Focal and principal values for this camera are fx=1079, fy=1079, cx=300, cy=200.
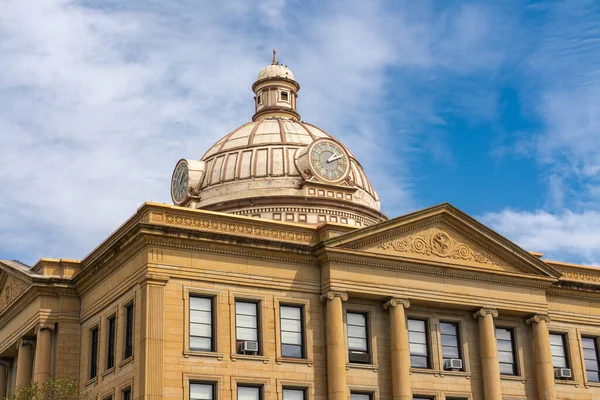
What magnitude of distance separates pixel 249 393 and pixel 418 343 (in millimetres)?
8266

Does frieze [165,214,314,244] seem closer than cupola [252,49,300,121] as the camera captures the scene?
Yes

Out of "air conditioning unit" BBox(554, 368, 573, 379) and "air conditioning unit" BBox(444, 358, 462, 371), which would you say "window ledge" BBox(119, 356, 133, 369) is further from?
"air conditioning unit" BBox(554, 368, 573, 379)

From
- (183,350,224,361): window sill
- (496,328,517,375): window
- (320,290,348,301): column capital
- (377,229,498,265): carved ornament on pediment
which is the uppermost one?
(377,229,498,265): carved ornament on pediment

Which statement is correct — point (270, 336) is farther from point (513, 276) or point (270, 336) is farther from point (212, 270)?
point (513, 276)

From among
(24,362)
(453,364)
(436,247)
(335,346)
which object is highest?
(436,247)

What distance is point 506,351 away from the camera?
1911 inches

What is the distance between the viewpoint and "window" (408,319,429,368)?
4628 centimetres

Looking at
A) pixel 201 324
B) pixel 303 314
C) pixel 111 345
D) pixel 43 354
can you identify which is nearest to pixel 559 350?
pixel 303 314

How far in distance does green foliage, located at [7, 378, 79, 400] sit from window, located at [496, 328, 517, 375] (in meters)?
18.6

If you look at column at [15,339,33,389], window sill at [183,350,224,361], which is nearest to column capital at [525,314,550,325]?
window sill at [183,350,224,361]

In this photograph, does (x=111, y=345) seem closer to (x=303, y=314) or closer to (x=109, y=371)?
(x=109, y=371)

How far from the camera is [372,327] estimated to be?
149 feet

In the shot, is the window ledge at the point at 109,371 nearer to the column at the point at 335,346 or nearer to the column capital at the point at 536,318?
the column at the point at 335,346

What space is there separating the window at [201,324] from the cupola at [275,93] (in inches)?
1214
